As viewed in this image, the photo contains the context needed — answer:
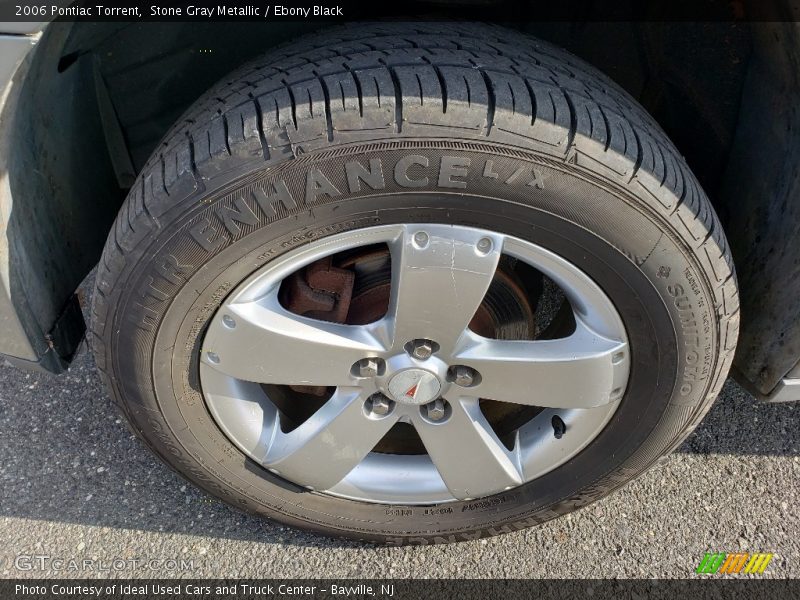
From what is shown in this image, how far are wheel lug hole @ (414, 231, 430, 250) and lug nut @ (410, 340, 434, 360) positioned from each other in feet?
0.82

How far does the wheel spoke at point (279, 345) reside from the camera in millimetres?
1554

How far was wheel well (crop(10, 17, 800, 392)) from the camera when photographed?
5.24ft

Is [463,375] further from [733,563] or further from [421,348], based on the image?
[733,563]

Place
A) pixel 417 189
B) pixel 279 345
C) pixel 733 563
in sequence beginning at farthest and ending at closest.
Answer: pixel 733 563 < pixel 279 345 < pixel 417 189

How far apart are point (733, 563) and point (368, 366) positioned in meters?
1.20

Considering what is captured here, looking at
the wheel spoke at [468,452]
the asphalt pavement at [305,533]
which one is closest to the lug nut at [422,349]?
the wheel spoke at [468,452]

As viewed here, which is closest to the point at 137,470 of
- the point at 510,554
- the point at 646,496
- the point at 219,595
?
the point at 219,595

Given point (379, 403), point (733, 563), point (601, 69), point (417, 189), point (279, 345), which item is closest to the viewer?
point (417, 189)

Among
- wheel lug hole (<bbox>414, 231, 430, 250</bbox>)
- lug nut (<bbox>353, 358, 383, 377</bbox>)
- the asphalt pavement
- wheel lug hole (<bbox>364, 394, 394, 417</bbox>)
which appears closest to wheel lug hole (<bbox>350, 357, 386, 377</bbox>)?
lug nut (<bbox>353, 358, 383, 377</bbox>)

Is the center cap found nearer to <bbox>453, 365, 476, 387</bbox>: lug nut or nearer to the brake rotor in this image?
<bbox>453, 365, 476, 387</bbox>: lug nut

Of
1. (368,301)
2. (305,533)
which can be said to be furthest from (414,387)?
(305,533)

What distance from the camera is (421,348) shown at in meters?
1.59

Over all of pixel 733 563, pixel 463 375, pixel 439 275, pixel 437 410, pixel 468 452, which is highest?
pixel 439 275

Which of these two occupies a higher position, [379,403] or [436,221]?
[436,221]
